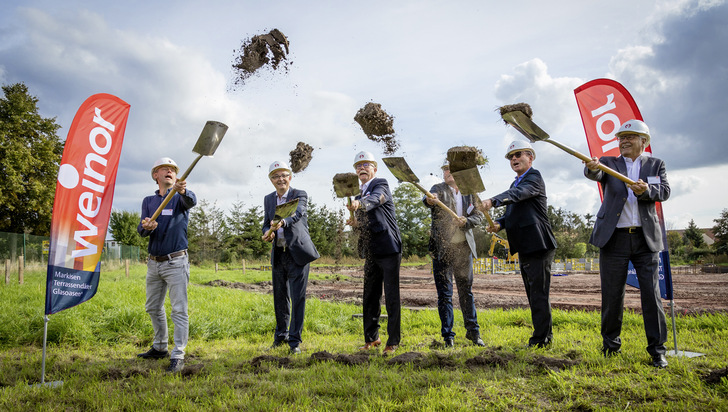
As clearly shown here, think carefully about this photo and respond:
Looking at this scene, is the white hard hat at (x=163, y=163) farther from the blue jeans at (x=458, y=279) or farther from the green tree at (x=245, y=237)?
the green tree at (x=245, y=237)

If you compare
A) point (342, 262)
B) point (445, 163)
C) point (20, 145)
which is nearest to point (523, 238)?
point (445, 163)

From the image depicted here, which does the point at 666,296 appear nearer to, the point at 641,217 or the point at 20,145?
the point at 641,217

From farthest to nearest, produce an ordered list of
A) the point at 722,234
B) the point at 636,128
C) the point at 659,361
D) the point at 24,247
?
the point at 722,234 < the point at 24,247 < the point at 636,128 < the point at 659,361

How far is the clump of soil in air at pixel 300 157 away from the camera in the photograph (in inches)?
228

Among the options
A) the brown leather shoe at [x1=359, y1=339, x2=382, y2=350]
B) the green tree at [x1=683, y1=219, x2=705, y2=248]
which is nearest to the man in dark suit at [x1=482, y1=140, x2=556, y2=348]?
the brown leather shoe at [x1=359, y1=339, x2=382, y2=350]

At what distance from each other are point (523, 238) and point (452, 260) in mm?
877

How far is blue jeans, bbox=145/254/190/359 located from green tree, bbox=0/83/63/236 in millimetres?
24424

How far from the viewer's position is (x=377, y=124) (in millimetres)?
5578

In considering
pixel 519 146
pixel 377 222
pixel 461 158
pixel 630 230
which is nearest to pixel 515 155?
pixel 519 146

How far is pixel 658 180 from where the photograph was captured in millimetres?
4117

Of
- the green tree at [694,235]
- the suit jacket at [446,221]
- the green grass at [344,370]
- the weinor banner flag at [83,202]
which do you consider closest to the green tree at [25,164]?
the green grass at [344,370]

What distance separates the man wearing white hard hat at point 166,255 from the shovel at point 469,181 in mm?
2951

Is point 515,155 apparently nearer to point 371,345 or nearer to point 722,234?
point 371,345

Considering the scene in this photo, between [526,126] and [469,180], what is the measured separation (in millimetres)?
861
